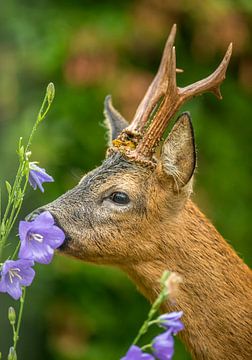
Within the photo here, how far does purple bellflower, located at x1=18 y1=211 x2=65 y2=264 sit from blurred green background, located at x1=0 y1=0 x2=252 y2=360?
3949 mm

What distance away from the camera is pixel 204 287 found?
4.46 metres

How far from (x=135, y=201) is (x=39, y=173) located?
0.94m

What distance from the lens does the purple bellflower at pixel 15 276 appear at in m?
3.19

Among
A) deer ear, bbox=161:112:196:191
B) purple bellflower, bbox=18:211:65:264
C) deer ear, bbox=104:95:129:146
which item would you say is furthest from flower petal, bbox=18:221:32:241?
deer ear, bbox=104:95:129:146

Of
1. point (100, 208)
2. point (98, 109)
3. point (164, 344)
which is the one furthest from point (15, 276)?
point (98, 109)

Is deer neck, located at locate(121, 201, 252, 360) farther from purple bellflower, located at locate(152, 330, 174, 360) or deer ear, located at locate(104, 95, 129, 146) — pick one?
purple bellflower, located at locate(152, 330, 174, 360)

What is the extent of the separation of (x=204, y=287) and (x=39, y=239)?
4.39 feet

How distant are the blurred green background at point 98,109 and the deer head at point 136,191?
2.78 metres

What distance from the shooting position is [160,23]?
7.77 meters

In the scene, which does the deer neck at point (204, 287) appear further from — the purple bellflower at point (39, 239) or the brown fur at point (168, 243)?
the purple bellflower at point (39, 239)

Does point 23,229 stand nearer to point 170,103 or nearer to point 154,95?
point 170,103

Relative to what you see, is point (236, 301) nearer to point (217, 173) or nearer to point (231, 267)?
point (231, 267)

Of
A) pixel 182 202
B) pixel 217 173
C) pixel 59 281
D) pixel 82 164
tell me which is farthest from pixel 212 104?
pixel 182 202

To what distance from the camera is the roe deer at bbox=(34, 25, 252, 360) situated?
4.41m
